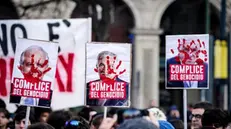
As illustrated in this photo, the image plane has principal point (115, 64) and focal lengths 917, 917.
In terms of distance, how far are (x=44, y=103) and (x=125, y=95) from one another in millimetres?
869

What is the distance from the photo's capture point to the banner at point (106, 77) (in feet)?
32.1

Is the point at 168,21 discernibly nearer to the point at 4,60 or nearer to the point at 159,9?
the point at 159,9

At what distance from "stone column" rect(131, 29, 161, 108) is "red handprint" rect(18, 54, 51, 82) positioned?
24.7 meters

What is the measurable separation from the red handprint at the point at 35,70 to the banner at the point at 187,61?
1.47 meters

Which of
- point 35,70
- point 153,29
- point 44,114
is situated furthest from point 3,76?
point 153,29

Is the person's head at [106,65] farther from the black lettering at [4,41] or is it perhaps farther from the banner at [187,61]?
the black lettering at [4,41]

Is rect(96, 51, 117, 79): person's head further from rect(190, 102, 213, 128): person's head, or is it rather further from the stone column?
the stone column

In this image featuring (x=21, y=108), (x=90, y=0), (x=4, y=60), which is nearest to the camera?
(x=21, y=108)

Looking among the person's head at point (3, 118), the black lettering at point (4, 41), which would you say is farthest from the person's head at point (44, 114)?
the person's head at point (3, 118)

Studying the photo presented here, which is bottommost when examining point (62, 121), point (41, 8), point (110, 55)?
point (62, 121)

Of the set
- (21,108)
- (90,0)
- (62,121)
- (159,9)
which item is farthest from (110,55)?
(159,9)

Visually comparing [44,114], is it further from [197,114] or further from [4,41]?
[197,114]

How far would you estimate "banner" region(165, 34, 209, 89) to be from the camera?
33.9 ft

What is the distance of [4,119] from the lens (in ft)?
Answer: 35.4
